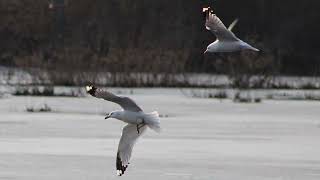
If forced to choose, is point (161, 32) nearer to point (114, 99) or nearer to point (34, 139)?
point (34, 139)

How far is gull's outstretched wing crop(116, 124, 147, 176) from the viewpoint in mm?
8602

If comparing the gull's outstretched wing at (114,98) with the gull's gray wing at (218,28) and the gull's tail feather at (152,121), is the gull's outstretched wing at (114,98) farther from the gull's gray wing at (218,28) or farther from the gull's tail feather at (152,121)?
the gull's gray wing at (218,28)

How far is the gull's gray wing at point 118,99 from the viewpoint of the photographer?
7.95m

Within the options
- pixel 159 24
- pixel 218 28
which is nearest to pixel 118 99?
pixel 218 28

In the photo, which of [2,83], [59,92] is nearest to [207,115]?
[59,92]

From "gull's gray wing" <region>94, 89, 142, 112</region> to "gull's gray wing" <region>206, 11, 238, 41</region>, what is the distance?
3.00 feet

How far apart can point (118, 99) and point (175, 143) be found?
22.9 ft

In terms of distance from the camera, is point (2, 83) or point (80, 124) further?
point (2, 83)

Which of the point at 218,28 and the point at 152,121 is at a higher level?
the point at 218,28

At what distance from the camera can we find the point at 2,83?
3064 centimetres

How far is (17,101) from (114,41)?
16294mm

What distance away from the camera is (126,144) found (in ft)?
28.4

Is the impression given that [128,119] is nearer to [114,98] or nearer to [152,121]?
[152,121]

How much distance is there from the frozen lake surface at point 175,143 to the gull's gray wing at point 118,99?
2.72 m
